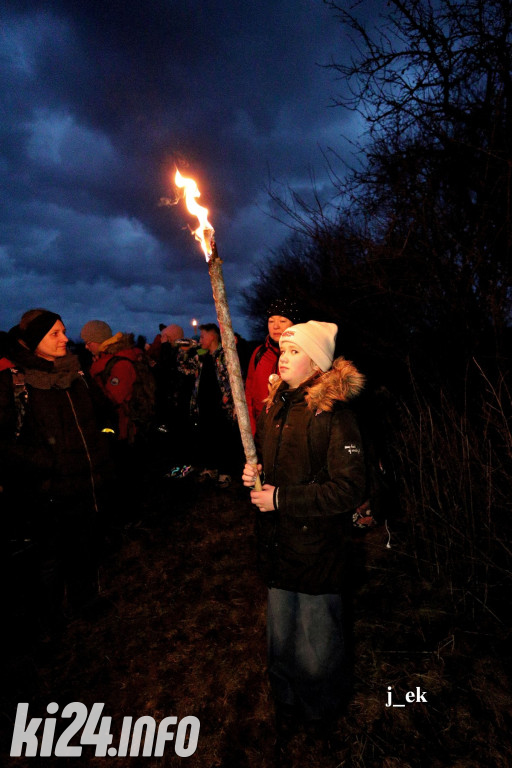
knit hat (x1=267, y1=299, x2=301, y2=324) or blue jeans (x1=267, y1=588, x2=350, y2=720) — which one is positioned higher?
knit hat (x1=267, y1=299, x2=301, y2=324)

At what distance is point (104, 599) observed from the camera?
11.6 ft

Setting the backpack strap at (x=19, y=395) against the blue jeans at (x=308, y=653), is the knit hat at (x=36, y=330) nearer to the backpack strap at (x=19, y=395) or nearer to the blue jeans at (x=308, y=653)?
the backpack strap at (x=19, y=395)

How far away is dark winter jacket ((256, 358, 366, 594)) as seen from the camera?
1.86m

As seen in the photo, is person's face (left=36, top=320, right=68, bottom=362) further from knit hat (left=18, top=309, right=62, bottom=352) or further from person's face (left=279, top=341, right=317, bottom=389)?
person's face (left=279, top=341, right=317, bottom=389)

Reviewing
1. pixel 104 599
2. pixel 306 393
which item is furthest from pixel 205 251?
pixel 104 599

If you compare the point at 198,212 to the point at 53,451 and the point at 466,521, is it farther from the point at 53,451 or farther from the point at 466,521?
the point at 466,521

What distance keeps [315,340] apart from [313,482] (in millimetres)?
741

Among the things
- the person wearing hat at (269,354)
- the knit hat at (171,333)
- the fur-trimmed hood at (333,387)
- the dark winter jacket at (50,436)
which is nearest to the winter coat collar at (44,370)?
the dark winter jacket at (50,436)

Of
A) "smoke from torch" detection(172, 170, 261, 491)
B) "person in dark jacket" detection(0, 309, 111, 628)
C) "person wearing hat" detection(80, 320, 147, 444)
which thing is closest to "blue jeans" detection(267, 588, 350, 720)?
"smoke from torch" detection(172, 170, 261, 491)

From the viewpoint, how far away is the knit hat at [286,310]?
3.55m

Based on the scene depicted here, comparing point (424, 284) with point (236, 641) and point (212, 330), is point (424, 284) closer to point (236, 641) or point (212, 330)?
point (212, 330)

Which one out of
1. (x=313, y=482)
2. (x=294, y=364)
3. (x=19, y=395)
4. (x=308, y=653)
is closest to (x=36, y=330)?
(x=19, y=395)

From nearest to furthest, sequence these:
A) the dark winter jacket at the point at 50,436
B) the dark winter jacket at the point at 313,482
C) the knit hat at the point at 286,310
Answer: the dark winter jacket at the point at 313,482 → the dark winter jacket at the point at 50,436 → the knit hat at the point at 286,310

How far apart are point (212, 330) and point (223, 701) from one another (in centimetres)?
445
